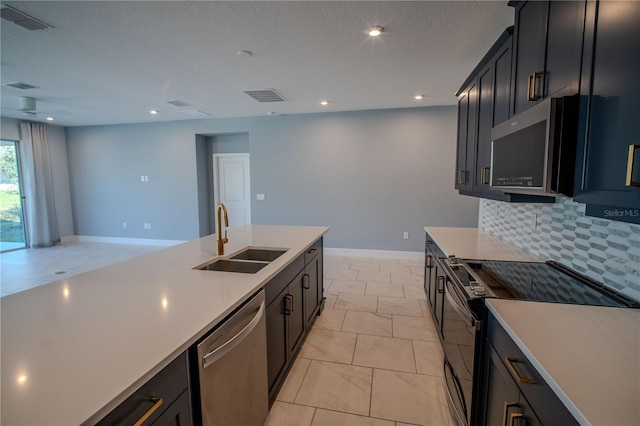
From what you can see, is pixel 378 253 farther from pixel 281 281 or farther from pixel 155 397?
pixel 155 397

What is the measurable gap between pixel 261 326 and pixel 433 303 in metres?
1.84

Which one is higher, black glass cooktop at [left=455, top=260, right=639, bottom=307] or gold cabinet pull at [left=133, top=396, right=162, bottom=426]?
black glass cooktop at [left=455, top=260, right=639, bottom=307]

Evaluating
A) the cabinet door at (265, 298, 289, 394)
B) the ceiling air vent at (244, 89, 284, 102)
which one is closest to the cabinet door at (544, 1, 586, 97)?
the cabinet door at (265, 298, 289, 394)

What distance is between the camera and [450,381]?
5.97 ft

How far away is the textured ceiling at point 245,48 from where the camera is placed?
211 cm

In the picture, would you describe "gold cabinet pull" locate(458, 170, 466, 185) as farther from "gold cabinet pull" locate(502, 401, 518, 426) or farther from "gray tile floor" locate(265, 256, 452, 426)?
"gold cabinet pull" locate(502, 401, 518, 426)

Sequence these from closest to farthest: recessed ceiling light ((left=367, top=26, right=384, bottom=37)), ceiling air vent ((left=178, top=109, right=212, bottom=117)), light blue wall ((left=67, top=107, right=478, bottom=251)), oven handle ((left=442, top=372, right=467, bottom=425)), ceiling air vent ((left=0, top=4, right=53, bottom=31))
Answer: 1. oven handle ((left=442, top=372, right=467, bottom=425))
2. ceiling air vent ((left=0, top=4, right=53, bottom=31))
3. recessed ceiling light ((left=367, top=26, right=384, bottom=37))
4. light blue wall ((left=67, top=107, right=478, bottom=251))
5. ceiling air vent ((left=178, top=109, right=212, bottom=117))

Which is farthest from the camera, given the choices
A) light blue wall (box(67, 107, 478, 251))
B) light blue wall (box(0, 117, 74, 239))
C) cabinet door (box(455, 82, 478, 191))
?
light blue wall (box(0, 117, 74, 239))

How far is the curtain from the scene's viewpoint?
584 centimetres

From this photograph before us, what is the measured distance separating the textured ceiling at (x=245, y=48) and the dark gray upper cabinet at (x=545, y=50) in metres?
0.57

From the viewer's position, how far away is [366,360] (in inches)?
90.0

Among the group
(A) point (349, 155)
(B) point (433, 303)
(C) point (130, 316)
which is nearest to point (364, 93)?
(A) point (349, 155)

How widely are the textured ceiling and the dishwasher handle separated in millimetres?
2088

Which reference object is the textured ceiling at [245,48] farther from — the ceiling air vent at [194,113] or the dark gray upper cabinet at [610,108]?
the dark gray upper cabinet at [610,108]
